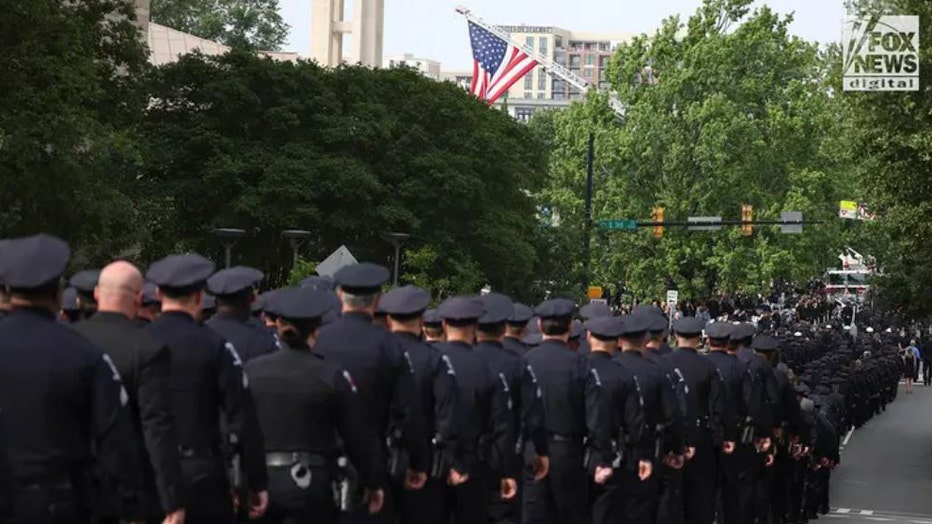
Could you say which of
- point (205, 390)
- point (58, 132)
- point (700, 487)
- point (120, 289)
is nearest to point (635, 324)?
point (700, 487)

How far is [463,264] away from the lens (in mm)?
63406

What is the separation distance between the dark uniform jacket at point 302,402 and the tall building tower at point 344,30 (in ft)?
341

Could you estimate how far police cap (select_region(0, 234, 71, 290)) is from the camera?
28.2 feet

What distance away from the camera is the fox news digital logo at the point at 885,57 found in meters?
33.7

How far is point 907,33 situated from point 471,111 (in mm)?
36447

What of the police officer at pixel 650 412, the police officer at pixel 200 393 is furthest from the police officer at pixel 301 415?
the police officer at pixel 650 412

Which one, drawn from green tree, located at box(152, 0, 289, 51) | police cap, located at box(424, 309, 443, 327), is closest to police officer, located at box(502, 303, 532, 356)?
police cap, located at box(424, 309, 443, 327)

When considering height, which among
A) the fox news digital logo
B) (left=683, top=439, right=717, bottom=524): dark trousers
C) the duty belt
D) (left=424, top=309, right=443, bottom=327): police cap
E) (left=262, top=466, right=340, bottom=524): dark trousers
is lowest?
(left=683, top=439, right=717, bottom=524): dark trousers

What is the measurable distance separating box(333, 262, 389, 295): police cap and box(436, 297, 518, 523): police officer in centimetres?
168

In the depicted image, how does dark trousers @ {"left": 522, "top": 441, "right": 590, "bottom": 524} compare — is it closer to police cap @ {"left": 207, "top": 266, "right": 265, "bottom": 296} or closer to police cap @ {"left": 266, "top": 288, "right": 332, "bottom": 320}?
police cap @ {"left": 207, "top": 266, "right": 265, "bottom": 296}

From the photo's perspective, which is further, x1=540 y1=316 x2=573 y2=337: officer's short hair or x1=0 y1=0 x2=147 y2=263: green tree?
x1=0 y1=0 x2=147 y2=263: green tree

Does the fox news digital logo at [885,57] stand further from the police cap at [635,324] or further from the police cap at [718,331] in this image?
the police cap at [635,324]

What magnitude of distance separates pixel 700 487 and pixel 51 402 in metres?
10.9

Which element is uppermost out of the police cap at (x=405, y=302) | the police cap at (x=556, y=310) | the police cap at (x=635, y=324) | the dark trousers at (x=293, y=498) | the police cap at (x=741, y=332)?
the police cap at (x=405, y=302)
